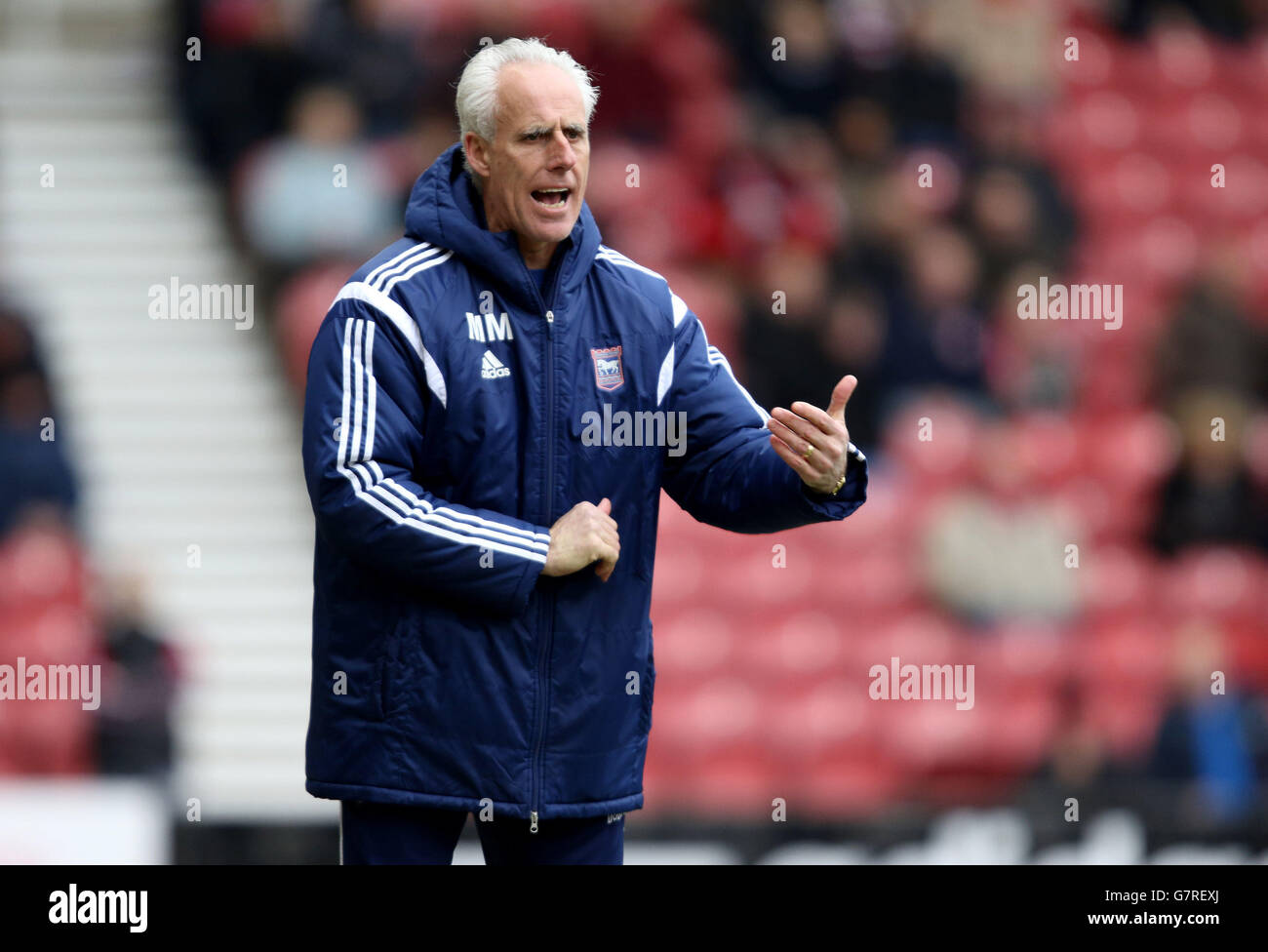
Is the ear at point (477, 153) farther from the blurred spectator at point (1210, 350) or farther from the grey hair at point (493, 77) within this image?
the blurred spectator at point (1210, 350)

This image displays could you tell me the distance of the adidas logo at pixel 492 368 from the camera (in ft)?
9.77

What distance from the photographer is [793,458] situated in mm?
2988

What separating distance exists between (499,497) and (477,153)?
574 mm

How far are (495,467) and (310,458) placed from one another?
287mm

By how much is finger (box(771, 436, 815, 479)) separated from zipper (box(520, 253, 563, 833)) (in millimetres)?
355

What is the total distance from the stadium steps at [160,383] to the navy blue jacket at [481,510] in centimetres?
383

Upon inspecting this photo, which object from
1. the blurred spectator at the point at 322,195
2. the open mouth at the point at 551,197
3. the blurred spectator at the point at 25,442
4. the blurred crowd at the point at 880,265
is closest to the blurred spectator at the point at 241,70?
the blurred crowd at the point at 880,265

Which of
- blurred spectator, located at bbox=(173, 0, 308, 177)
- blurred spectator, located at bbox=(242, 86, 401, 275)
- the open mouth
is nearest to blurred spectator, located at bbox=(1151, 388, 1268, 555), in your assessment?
blurred spectator, located at bbox=(242, 86, 401, 275)

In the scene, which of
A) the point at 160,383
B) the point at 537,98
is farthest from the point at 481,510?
the point at 160,383

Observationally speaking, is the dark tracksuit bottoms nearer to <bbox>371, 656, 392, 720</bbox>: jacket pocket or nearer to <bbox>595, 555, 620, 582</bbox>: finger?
<bbox>371, 656, 392, 720</bbox>: jacket pocket

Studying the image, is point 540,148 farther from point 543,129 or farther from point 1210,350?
point 1210,350

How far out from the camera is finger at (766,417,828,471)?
2.98 m

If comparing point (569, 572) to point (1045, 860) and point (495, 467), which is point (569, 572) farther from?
point (1045, 860)
